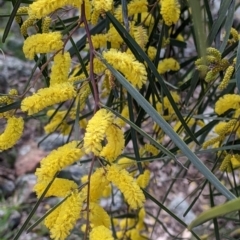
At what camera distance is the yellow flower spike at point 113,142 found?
55 cm

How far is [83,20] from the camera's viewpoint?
638 millimetres

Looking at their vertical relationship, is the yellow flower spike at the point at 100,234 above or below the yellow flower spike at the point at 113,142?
below

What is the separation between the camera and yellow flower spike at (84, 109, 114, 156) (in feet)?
1.63

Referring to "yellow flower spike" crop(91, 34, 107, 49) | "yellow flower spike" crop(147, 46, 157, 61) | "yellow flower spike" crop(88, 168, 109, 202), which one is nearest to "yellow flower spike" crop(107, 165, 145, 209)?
"yellow flower spike" crop(88, 168, 109, 202)

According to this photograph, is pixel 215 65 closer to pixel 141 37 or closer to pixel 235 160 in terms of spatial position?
pixel 141 37

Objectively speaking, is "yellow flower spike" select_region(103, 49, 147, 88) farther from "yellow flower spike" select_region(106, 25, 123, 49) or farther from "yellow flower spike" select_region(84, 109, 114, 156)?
"yellow flower spike" select_region(106, 25, 123, 49)

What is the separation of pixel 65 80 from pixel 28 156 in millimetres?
1669

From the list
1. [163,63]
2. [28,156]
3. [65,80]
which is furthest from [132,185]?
[28,156]

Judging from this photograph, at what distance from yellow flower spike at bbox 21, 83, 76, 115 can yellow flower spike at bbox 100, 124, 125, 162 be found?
0.06 meters

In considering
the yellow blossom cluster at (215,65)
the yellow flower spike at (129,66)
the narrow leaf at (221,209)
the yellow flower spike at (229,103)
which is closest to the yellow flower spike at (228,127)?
the yellow flower spike at (229,103)

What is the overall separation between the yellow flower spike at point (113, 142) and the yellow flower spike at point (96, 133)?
0.03 metres

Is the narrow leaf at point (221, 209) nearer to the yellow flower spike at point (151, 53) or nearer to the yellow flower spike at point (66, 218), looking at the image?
the yellow flower spike at point (66, 218)

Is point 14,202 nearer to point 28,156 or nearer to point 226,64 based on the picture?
point 28,156

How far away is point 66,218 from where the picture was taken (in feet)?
1.69
